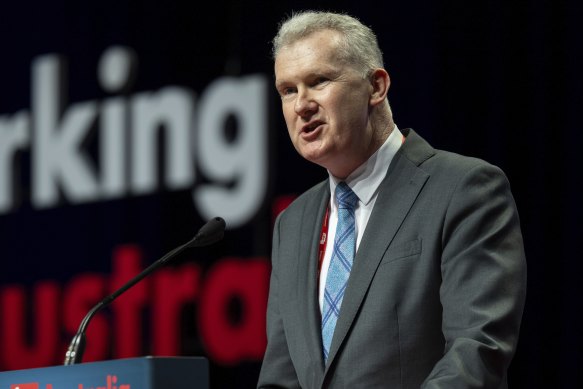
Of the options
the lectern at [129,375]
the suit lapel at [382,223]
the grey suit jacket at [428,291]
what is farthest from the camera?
the suit lapel at [382,223]

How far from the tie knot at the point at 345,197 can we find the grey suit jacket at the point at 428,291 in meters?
0.09

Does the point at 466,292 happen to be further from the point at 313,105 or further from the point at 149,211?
the point at 149,211

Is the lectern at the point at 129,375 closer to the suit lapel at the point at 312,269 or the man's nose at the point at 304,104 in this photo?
the suit lapel at the point at 312,269

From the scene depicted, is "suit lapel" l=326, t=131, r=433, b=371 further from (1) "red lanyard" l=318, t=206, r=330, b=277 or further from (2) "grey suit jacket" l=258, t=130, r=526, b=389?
(1) "red lanyard" l=318, t=206, r=330, b=277

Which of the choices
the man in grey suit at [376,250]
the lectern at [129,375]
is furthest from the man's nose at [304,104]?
the lectern at [129,375]

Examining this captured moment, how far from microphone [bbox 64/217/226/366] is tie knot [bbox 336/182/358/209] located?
28cm

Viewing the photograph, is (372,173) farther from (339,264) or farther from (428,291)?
(428,291)

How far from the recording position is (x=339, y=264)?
2.15 metres

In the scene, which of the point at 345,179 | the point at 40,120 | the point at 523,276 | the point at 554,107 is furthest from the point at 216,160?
the point at 523,276

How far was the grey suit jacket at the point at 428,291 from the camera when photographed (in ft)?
6.17

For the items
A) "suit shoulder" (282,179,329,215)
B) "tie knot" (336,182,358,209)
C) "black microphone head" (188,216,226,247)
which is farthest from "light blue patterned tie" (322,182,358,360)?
"black microphone head" (188,216,226,247)

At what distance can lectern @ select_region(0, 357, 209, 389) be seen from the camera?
1.65m

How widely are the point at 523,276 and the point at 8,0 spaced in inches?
172

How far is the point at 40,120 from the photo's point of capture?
17.4 ft
